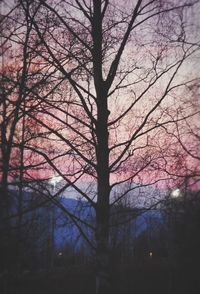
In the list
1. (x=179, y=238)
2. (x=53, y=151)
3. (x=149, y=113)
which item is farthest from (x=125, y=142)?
(x=179, y=238)

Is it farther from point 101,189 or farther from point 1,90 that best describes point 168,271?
point 1,90

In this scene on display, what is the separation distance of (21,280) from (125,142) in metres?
9.69

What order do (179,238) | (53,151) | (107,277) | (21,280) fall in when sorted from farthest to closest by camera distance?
(21,280) → (179,238) → (53,151) → (107,277)

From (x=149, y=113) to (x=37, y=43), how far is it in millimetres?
3103

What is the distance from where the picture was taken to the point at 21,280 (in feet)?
60.8

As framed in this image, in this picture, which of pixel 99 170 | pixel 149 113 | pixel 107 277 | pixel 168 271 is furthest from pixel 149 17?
pixel 168 271

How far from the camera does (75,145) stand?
11.5 meters

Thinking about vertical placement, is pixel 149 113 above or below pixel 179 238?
above

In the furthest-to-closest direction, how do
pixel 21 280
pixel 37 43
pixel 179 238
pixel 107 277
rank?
pixel 21 280 < pixel 179 238 < pixel 37 43 < pixel 107 277

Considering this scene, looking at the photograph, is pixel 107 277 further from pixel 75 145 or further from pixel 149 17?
pixel 149 17

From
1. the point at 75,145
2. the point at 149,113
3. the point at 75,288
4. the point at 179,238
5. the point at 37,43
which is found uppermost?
the point at 37,43

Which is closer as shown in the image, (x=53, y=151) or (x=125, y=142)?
(x=125, y=142)

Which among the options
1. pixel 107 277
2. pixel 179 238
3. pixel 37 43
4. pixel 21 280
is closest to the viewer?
pixel 107 277

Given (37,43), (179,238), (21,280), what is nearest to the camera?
(37,43)
